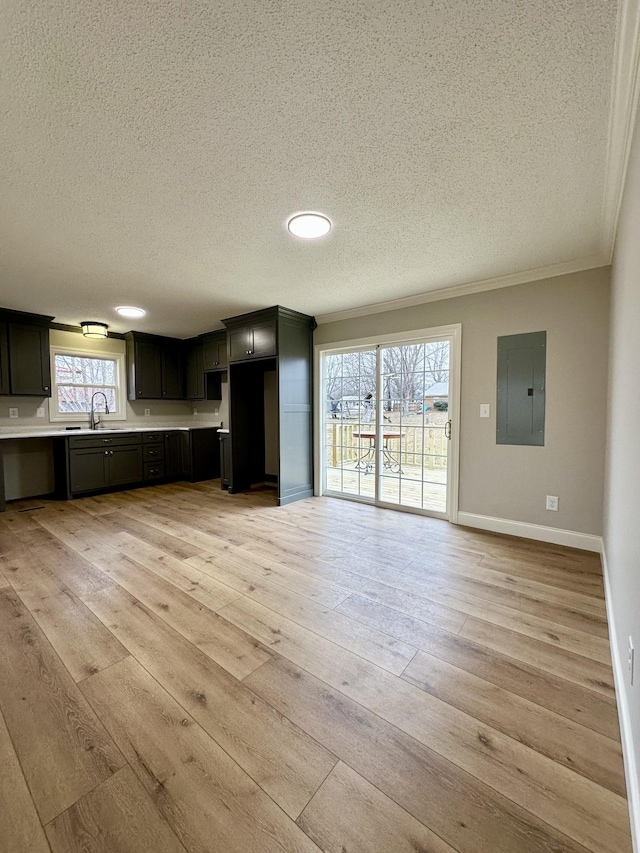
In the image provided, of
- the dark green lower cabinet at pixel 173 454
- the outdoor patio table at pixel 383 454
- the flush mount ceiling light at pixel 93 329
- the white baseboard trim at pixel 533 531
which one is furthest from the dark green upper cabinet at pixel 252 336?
the white baseboard trim at pixel 533 531

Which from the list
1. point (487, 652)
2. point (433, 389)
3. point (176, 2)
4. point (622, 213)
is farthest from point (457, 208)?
point (487, 652)

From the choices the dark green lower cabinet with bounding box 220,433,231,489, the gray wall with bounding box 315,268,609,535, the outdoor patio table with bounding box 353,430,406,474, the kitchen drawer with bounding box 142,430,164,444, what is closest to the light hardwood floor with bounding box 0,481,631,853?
the gray wall with bounding box 315,268,609,535

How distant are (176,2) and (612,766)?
284cm

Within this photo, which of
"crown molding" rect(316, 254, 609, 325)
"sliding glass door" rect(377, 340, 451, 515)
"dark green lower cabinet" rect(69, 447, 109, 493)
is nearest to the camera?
"crown molding" rect(316, 254, 609, 325)

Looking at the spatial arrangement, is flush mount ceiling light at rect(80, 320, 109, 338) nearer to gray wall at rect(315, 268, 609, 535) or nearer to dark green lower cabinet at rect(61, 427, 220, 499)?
dark green lower cabinet at rect(61, 427, 220, 499)

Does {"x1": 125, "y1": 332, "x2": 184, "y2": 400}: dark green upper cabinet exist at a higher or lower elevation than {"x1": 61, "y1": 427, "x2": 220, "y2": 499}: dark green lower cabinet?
higher

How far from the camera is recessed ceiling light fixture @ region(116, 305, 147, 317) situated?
13.6 ft

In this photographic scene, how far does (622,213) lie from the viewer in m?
1.94

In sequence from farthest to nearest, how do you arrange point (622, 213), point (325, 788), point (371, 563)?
point (371, 563), point (622, 213), point (325, 788)

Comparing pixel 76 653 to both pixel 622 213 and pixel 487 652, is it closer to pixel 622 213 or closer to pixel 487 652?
pixel 487 652

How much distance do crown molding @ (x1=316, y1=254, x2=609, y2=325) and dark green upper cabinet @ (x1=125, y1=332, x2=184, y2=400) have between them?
9.98 ft

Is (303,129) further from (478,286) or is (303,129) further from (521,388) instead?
(521,388)

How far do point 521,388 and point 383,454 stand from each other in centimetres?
166

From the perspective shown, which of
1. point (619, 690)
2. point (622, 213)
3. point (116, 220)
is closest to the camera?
point (619, 690)
